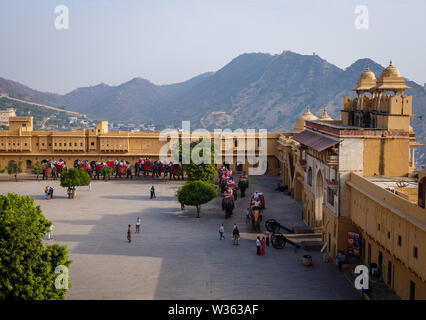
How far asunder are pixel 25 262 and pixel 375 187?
14.7 m

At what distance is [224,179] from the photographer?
4497cm

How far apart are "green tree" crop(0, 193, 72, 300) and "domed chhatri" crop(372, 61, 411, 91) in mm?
20326

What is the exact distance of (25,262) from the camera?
1786 centimetres

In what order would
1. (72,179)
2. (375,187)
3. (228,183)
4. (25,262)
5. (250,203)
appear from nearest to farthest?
1. (25,262)
2. (375,187)
3. (250,203)
4. (228,183)
5. (72,179)

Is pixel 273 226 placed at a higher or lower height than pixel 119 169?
lower

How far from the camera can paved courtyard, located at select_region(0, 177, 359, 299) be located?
23.4m

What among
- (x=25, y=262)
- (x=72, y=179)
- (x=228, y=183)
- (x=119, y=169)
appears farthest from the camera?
(x=119, y=169)

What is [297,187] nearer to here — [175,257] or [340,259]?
[340,259]

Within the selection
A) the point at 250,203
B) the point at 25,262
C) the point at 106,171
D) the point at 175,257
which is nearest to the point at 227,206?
the point at 250,203

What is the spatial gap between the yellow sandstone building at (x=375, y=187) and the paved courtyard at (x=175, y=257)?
7.61ft

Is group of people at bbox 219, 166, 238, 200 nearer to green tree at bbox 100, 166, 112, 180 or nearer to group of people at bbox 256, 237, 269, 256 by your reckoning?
group of people at bbox 256, 237, 269, 256

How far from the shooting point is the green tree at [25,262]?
57.4 feet

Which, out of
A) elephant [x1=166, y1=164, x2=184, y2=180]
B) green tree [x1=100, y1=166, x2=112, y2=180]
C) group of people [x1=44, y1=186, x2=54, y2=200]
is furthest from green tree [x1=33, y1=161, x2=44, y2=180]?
elephant [x1=166, y1=164, x2=184, y2=180]
